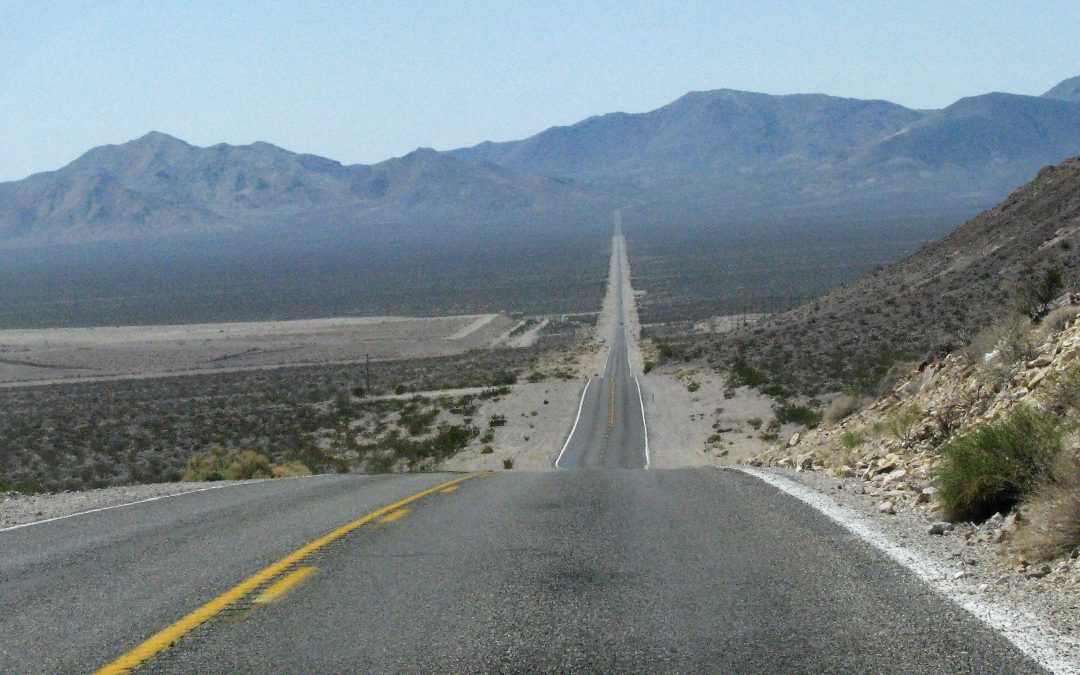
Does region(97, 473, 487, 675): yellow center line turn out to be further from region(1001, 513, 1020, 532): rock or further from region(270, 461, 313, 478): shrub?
region(270, 461, 313, 478): shrub

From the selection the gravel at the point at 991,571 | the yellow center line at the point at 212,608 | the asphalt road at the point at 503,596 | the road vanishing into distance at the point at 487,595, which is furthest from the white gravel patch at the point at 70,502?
the gravel at the point at 991,571

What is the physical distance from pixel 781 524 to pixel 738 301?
3771 inches

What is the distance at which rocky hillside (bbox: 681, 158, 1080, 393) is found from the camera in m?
43.1

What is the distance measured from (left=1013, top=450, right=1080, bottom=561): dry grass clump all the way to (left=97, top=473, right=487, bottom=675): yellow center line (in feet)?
15.3

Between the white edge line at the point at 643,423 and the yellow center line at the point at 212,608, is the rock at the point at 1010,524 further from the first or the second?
the white edge line at the point at 643,423

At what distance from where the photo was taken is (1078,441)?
24.3ft

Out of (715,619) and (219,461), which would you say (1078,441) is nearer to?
(715,619)

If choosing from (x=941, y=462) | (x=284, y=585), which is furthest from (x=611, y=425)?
(x=284, y=585)

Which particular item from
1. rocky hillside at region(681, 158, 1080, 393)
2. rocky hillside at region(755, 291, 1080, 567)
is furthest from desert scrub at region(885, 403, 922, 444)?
rocky hillside at region(681, 158, 1080, 393)

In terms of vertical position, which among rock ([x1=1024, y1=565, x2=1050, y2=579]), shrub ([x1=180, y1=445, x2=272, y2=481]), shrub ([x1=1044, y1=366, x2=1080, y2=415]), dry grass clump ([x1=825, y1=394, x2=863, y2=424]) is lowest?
shrub ([x1=180, y1=445, x2=272, y2=481])

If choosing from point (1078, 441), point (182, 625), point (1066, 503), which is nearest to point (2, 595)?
point (182, 625)

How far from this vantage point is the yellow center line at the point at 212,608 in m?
5.07

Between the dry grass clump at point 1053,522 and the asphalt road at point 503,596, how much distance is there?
761 mm

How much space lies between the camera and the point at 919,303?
5100 cm
